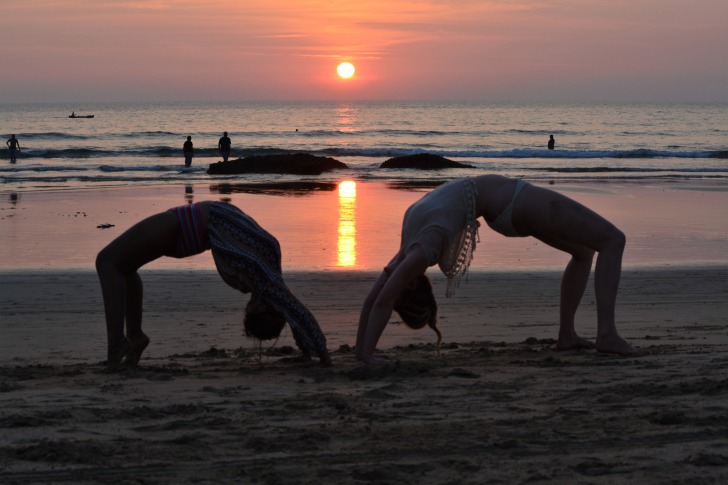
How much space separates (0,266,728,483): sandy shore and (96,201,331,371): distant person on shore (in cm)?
26

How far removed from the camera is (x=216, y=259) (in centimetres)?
594

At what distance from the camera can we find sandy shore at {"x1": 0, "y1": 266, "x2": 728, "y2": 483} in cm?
379

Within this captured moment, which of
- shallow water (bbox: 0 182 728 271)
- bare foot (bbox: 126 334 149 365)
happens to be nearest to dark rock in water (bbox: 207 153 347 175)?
shallow water (bbox: 0 182 728 271)

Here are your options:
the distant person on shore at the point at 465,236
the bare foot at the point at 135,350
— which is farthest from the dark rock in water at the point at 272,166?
the distant person on shore at the point at 465,236

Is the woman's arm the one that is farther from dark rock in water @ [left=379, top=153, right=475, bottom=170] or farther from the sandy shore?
dark rock in water @ [left=379, top=153, right=475, bottom=170]

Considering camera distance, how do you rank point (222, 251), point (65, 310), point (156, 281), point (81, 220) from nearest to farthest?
1. point (222, 251)
2. point (65, 310)
3. point (156, 281)
4. point (81, 220)

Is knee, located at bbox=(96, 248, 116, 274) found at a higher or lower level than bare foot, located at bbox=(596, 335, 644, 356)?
higher

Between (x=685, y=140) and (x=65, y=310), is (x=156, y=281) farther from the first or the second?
(x=685, y=140)

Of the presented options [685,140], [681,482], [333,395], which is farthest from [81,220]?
[685,140]

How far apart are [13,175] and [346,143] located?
34.8m

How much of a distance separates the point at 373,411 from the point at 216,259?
1.75 meters

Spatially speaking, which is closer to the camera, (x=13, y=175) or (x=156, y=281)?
(x=156, y=281)

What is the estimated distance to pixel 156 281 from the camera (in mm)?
10938

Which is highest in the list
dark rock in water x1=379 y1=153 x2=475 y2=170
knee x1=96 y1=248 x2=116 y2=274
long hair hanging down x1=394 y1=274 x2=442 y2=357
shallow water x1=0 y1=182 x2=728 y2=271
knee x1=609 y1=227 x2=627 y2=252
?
knee x1=609 y1=227 x2=627 y2=252
